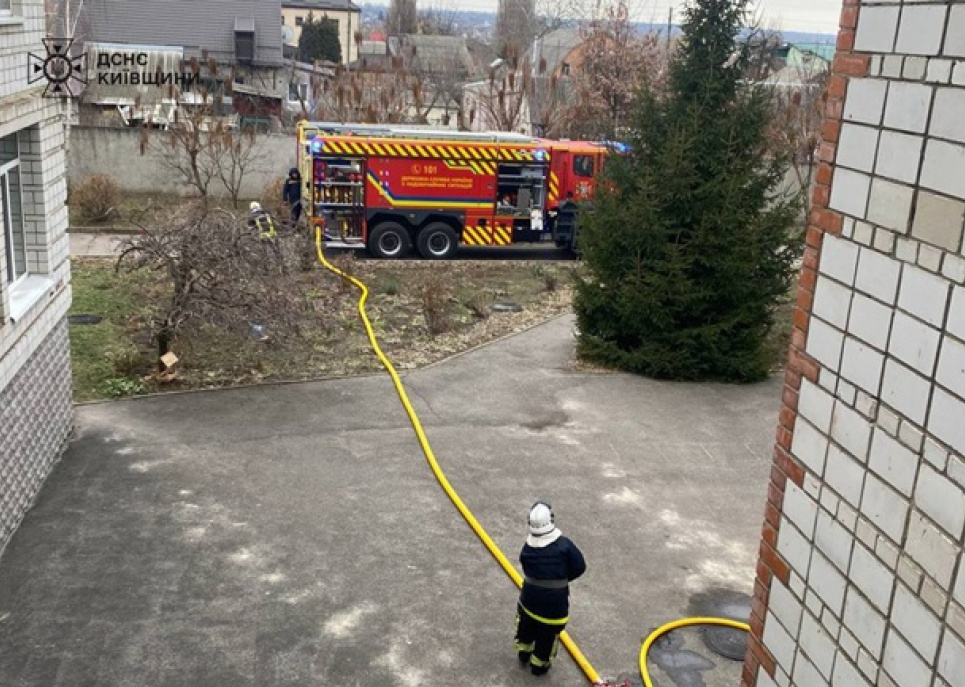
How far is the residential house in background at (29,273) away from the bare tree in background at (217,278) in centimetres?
189

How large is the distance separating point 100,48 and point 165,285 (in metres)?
24.7

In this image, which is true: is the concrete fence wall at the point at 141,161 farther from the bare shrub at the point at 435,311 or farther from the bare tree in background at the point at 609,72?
the bare shrub at the point at 435,311

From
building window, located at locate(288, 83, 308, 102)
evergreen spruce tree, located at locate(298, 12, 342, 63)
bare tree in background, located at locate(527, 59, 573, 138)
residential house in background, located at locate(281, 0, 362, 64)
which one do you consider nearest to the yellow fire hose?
bare tree in background, located at locate(527, 59, 573, 138)

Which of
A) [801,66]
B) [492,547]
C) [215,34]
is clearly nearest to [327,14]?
[215,34]

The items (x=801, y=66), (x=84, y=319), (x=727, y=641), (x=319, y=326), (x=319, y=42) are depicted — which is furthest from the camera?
(x=319, y=42)

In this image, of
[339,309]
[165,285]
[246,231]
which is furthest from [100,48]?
[246,231]

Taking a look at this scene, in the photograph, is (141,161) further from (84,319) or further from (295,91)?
(295,91)

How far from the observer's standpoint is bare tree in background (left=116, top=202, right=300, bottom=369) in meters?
11.2

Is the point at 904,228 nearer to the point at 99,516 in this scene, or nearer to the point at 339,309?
the point at 99,516

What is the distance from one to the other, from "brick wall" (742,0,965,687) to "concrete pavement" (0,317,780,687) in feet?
8.92

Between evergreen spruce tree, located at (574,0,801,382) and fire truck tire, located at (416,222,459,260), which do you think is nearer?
evergreen spruce tree, located at (574,0,801,382)

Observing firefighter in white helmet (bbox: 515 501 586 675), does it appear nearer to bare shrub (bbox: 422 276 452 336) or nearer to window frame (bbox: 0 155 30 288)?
window frame (bbox: 0 155 30 288)

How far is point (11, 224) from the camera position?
8.48m

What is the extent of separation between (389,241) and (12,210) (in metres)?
11.2
